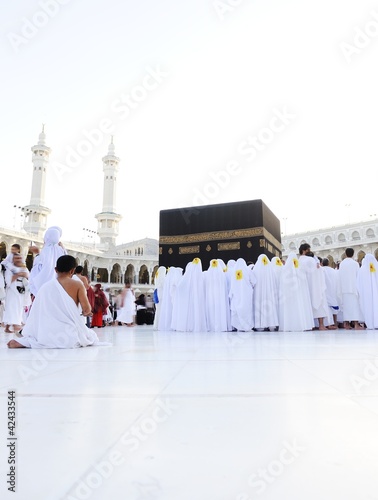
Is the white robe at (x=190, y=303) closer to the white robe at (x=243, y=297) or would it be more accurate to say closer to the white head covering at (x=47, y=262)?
the white robe at (x=243, y=297)

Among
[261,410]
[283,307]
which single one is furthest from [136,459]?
[283,307]

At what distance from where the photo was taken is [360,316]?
220 inches

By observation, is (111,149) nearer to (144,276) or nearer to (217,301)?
(144,276)

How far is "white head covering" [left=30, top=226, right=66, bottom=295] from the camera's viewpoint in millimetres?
3873

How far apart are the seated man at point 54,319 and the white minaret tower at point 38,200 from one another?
2748 centimetres

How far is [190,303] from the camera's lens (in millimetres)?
6328

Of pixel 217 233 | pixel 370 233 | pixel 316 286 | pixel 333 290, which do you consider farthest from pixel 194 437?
pixel 370 233

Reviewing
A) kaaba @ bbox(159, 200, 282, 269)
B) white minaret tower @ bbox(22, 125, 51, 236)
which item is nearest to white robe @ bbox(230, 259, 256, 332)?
Answer: kaaba @ bbox(159, 200, 282, 269)

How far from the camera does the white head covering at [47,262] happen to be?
387 cm

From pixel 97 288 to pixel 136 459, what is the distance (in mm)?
7245

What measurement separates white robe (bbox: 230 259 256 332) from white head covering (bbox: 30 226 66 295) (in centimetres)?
273

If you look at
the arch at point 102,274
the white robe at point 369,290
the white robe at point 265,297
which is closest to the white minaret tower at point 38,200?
the arch at point 102,274

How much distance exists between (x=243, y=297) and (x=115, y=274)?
2857cm

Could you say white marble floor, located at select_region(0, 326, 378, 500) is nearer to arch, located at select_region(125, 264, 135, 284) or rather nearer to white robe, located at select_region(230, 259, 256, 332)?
white robe, located at select_region(230, 259, 256, 332)
